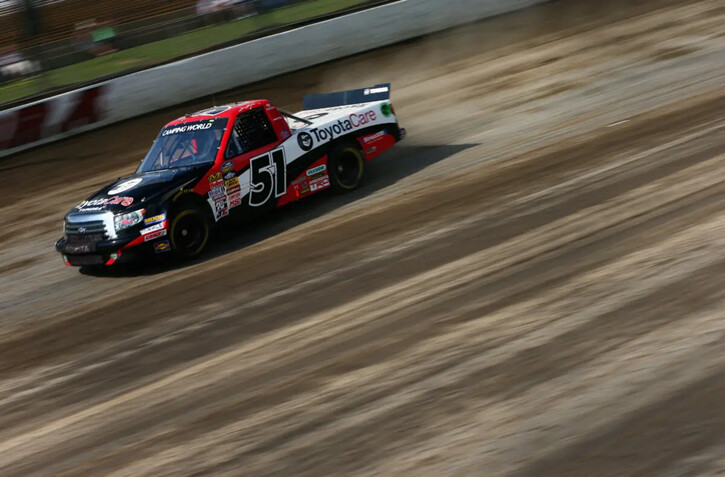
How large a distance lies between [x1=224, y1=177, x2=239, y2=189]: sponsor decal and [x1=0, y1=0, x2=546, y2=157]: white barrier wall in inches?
286

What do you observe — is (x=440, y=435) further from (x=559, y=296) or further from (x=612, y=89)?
(x=612, y=89)

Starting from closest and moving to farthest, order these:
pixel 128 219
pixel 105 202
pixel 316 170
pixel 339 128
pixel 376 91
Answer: pixel 128 219 → pixel 105 202 → pixel 316 170 → pixel 339 128 → pixel 376 91

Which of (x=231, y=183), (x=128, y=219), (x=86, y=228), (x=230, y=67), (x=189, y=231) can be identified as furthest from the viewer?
(x=230, y=67)

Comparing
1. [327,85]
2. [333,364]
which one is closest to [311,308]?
[333,364]

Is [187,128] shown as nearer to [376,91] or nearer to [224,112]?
[224,112]

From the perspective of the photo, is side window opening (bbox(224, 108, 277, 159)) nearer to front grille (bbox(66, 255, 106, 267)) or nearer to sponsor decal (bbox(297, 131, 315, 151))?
sponsor decal (bbox(297, 131, 315, 151))

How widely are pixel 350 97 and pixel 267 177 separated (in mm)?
2317

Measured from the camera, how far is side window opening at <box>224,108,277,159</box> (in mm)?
9945

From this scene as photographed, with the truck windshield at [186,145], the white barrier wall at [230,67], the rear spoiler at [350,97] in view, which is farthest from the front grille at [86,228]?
the white barrier wall at [230,67]

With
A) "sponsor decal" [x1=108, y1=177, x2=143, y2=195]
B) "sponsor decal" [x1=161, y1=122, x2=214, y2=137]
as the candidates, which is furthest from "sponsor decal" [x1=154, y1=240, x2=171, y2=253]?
"sponsor decal" [x1=161, y1=122, x2=214, y2=137]

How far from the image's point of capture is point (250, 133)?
399 inches

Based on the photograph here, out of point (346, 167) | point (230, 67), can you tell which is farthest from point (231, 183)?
point (230, 67)

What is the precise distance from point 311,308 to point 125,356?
5.04 ft

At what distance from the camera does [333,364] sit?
6.14 m
